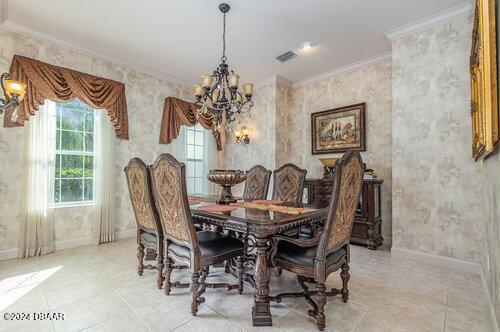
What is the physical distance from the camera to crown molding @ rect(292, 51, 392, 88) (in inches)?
142

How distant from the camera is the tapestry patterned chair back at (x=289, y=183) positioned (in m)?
2.88

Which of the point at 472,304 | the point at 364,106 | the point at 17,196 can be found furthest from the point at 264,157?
the point at 17,196

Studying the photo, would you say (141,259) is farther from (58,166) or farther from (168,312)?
(58,166)

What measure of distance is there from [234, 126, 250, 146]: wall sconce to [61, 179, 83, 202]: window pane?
2894 millimetres

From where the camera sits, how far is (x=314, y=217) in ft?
6.28

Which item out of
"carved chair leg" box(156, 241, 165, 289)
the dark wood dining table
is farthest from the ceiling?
"carved chair leg" box(156, 241, 165, 289)

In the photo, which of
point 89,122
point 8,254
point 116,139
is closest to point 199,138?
point 116,139

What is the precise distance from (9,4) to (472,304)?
536cm

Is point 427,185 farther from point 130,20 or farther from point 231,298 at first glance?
point 130,20

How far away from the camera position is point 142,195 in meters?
2.17

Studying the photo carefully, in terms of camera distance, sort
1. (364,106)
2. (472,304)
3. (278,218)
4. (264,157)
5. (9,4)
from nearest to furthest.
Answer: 1. (278,218)
2. (472,304)
3. (9,4)
4. (364,106)
5. (264,157)

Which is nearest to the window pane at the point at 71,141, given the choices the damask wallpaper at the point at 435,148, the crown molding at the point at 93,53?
the crown molding at the point at 93,53

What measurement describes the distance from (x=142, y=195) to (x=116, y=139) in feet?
6.85

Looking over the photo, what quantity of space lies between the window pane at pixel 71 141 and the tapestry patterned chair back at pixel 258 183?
2587mm
